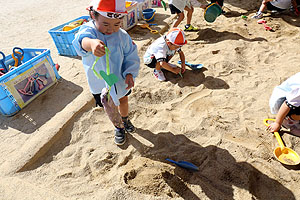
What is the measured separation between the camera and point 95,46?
4.22 ft

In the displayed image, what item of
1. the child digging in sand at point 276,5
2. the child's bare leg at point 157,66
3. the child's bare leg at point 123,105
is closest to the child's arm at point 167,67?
the child's bare leg at point 157,66

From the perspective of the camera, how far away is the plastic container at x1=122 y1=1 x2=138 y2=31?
4.29 meters

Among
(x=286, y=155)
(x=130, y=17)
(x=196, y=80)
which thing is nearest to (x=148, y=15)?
(x=130, y=17)

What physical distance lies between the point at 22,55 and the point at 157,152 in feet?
7.52

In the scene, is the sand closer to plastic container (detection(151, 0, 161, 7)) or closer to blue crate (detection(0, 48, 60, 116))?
blue crate (detection(0, 48, 60, 116))

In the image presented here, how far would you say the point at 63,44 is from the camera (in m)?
3.55

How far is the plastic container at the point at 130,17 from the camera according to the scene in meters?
4.29

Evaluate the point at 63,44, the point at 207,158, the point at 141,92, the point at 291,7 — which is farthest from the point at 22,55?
the point at 291,7

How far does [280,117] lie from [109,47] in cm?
169

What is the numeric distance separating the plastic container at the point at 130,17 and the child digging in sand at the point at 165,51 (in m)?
1.59

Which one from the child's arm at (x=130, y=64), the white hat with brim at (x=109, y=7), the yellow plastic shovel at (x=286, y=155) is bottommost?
the yellow plastic shovel at (x=286, y=155)

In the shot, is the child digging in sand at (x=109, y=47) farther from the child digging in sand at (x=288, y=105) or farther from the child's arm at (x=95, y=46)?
the child digging in sand at (x=288, y=105)

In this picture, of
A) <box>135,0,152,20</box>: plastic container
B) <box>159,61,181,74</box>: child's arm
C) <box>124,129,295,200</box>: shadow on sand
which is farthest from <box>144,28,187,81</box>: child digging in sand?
<box>135,0,152,20</box>: plastic container

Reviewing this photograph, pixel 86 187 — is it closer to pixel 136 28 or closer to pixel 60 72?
pixel 60 72
